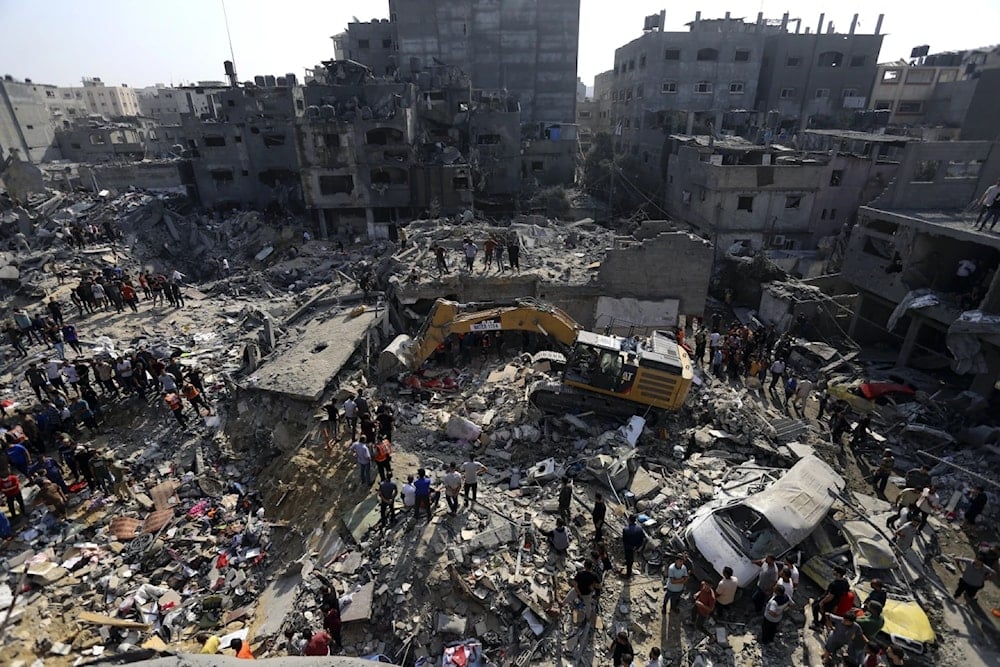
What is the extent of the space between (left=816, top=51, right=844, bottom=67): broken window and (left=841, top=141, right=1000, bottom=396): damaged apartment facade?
77.1 feet

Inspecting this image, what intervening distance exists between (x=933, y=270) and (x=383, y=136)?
91.3 ft

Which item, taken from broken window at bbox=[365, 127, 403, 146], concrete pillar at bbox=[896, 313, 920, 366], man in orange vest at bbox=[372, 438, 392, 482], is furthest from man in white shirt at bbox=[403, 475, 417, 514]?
broken window at bbox=[365, 127, 403, 146]

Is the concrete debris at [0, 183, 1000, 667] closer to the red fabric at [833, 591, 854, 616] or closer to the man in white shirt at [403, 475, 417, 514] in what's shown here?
the man in white shirt at [403, 475, 417, 514]

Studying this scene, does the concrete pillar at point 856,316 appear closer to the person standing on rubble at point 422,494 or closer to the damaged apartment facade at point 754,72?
the person standing on rubble at point 422,494

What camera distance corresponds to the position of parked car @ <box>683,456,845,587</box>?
8.58 metres

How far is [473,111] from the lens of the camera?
120 feet

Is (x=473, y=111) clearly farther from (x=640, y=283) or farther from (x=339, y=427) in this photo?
(x=339, y=427)

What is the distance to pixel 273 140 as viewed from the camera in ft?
121

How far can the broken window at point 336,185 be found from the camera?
A: 32719 millimetres

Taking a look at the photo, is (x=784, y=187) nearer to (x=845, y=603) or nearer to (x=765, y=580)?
(x=845, y=603)

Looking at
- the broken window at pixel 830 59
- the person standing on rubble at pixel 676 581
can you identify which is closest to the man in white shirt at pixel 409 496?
the person standing on rubble at pixel 676 581

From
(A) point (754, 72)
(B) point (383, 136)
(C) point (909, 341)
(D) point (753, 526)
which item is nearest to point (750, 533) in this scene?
(D) point (753, 526)

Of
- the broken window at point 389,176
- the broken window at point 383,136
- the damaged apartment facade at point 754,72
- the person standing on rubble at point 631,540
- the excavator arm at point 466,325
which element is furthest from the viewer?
the damaged apartment facade at point 754,72

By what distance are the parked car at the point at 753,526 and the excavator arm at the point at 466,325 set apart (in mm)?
6348
